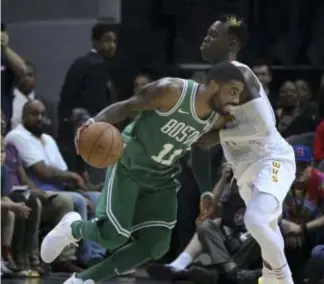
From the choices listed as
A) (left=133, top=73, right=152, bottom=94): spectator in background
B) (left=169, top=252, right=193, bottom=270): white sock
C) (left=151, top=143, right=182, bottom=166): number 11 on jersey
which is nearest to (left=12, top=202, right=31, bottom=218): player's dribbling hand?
(left=169, top=252, right=193, bottom=270): white sock

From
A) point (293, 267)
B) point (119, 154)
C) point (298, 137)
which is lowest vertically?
point (293, 267)

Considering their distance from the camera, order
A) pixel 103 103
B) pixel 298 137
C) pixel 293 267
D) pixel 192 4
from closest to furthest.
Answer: pixel 293 267 → pixel 298 137 → pixel 103 103 → pixel 192 4

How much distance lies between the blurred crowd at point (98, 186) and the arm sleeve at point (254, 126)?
2.03 meters

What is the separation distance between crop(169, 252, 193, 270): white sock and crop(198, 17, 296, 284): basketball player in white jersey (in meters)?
2.46

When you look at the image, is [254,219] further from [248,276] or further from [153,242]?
[248,276]

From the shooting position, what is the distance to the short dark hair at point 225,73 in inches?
285

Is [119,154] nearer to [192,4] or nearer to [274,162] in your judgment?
[274,162]

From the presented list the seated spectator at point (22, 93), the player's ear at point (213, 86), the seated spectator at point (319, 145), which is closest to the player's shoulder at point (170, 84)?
the player's ear at point (213, 86)

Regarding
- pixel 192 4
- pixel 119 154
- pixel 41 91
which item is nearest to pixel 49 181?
pixel 41 91

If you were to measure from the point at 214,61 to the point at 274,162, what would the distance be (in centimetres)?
86

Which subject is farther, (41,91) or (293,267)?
(41,91)

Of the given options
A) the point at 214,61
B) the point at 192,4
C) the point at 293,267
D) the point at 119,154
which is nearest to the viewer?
the point at 119,154

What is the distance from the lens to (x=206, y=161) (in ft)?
25.8

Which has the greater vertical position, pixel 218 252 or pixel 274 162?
pixel 274 162
